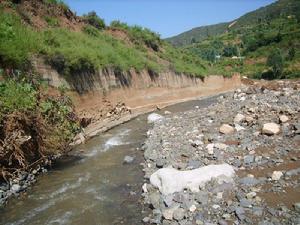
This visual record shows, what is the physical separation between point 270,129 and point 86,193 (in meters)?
6.50

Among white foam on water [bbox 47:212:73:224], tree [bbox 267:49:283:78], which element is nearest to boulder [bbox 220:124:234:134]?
white foam on water [bbox 47:212:73:224]

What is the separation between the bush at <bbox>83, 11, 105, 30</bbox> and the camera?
31306 mm

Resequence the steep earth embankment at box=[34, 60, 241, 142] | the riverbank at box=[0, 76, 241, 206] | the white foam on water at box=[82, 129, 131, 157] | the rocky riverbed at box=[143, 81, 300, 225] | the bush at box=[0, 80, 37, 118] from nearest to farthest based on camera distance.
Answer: the rocky riverbed at box=[143, 81, 300, 225] → the riverbank at box=[0, 76, 241, 206] → the bush at box=[0, 80, 37, 118] → the white foam on water at box=[82, 129, 131, 157] → the steep earth embankment at box=[34, 60, 241, 142]

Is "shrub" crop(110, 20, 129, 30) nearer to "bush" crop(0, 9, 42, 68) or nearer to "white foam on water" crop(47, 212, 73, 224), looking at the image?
"bush" crop(0, 9, 42, 68)

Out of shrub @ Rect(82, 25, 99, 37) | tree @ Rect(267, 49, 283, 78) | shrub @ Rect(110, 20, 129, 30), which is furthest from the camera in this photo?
tree @ Rect(267, 49, 283, 78)

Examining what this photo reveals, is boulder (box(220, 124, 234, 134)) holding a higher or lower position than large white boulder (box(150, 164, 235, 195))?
lower

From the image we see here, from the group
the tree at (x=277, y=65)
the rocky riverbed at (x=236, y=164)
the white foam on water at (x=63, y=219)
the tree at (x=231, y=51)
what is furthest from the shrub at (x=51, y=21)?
the tree at (x=231, y=51)

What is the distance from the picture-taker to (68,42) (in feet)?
68.1

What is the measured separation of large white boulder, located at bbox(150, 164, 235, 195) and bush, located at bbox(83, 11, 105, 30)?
24050 mm

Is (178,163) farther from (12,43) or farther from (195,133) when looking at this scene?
(12,43)

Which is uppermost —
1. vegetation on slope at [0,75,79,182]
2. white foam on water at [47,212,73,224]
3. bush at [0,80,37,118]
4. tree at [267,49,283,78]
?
→ bush at [0,80,37,118]

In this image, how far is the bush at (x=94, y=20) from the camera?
103ft

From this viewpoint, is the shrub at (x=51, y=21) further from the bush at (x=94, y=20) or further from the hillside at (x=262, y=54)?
the hillside at (x=262, y=54)

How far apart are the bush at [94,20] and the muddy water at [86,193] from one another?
19.1 metres
